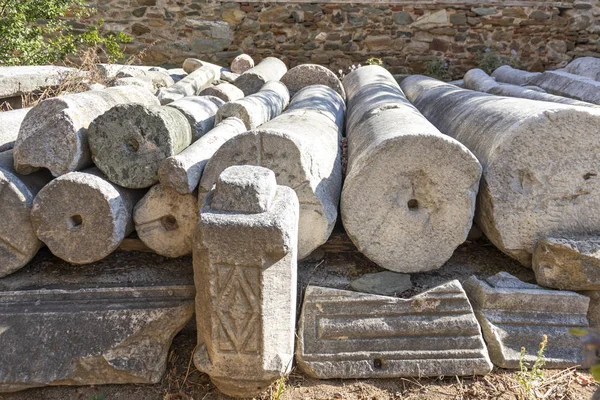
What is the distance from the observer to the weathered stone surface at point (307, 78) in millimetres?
5961

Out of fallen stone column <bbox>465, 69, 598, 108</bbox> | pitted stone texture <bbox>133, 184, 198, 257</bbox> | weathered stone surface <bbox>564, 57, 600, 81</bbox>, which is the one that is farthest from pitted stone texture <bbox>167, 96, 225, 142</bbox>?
weathered stone surface <bbox>564, 57, 600, 81</bbox>

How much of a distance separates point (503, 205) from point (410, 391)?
3.71ft

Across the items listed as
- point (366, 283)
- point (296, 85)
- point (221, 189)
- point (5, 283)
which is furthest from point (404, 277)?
point (296, 85)

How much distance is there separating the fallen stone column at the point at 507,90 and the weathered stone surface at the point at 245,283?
2.55 meters

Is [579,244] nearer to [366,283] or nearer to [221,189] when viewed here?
[366,283]

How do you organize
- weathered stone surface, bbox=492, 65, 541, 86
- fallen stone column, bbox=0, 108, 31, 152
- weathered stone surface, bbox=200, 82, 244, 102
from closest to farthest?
1. fallen stone column, bbox=0, 108, 31, 152
2. weathered stone surface, bbox=200, 82, 244, 102
3. weathered stone surface, bbox=492, 65, 541, 86

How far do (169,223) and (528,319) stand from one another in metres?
2.07

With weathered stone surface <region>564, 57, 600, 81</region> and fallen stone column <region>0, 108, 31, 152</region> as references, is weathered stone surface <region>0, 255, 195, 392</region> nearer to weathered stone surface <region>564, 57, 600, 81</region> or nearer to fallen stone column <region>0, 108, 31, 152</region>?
fallen stone column <region>0, 108, 31, 152</region>

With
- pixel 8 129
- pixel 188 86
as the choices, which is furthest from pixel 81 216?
pixel 188 86

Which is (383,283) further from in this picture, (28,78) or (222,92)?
(28,78)

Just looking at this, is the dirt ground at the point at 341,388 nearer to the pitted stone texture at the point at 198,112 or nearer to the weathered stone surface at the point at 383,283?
the weathered stone surface at the point at 383,283

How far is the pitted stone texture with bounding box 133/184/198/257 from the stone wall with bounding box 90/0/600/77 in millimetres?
6252

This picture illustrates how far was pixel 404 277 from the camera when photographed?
2.73 m

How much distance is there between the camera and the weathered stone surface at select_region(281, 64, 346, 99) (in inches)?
235
